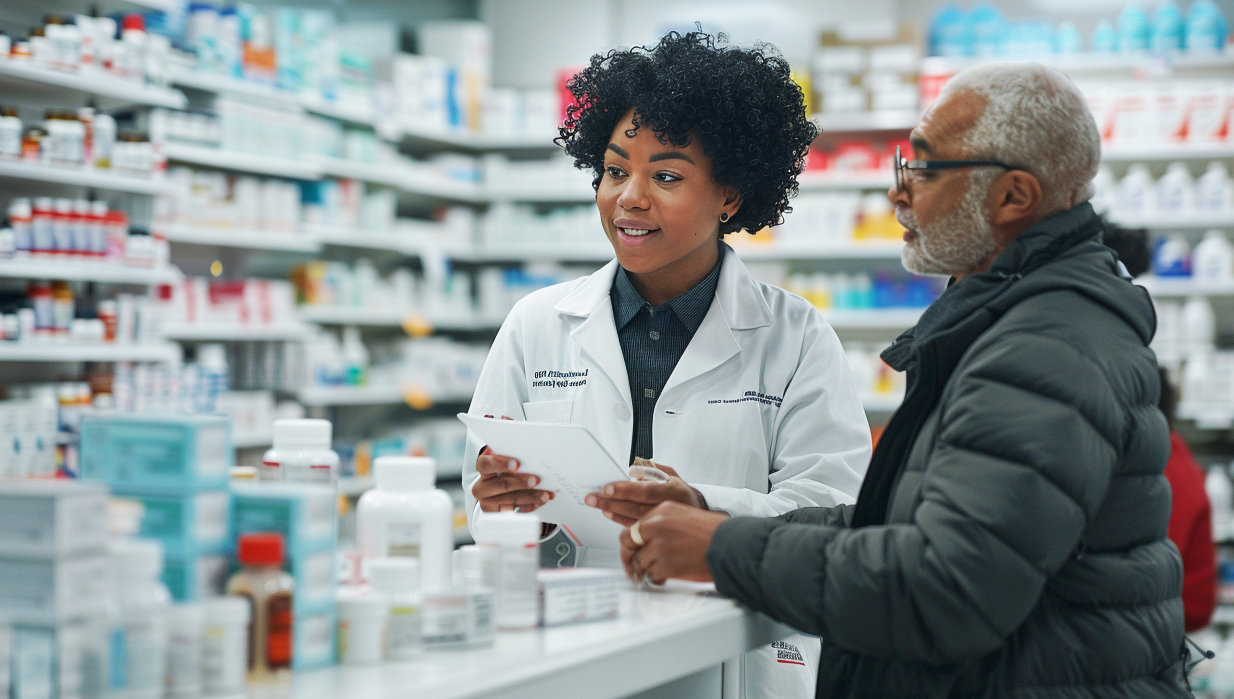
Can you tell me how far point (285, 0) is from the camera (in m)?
6.43

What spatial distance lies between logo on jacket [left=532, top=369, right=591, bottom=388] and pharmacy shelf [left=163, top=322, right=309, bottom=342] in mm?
3010

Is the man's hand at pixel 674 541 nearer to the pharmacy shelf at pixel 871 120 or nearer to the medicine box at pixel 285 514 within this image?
the medicine box at pixel 285 514

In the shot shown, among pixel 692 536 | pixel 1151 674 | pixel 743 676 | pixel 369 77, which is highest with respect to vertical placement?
pixel 369 77

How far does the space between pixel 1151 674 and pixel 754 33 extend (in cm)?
625

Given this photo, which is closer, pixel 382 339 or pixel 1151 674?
pixel 1151 674

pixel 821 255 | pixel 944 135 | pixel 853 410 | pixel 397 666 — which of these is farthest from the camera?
pixel 821 255

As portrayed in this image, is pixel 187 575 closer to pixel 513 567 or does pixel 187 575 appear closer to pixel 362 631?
pixel 362 631

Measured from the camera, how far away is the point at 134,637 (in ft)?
3.34

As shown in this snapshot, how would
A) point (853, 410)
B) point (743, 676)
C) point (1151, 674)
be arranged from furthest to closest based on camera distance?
point (853, 410)
point (743, 676)
point (1151, 674)

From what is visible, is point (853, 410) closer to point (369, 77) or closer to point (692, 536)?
point (692, 536)

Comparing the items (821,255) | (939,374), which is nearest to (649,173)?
(939,374)

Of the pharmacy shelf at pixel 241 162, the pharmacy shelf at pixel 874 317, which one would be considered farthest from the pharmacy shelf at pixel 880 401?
the pharmacy shelf at pixel 241 162

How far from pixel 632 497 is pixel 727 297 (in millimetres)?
693

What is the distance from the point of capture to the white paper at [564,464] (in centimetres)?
157
